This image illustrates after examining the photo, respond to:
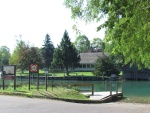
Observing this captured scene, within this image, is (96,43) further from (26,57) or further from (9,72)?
(9,72)

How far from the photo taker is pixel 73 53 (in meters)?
92.3

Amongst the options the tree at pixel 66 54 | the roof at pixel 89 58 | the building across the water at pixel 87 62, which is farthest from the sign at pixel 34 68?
the building across the water at pixel 87 62

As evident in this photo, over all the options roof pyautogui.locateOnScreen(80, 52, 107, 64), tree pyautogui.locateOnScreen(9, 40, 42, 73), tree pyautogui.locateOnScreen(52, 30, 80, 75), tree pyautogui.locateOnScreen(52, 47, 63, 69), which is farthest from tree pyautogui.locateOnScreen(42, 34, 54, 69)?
tree pyautogui.locateOnScreen(52, 30, 80, 75)

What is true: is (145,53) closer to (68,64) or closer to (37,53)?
(68,64)

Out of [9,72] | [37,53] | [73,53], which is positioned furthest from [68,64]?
[9,72]

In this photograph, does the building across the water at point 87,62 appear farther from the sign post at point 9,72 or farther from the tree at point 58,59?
the sign post at point 9,72

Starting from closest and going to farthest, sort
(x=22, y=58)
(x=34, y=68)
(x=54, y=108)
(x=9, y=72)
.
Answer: (x=54, y=108)
(x=34, y=68)
(x=9, y=72)
(x=22, y=58)

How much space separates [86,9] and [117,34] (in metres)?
1.16

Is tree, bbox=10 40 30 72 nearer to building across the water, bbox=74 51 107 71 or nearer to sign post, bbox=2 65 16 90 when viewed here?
building across the water, bbox=74 51 107 71

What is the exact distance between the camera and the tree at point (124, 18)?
7.18 m

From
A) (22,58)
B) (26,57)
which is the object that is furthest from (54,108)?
(22,58)

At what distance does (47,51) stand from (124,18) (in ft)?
354

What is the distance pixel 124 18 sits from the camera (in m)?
8.09

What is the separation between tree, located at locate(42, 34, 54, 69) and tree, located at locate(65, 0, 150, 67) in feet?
342
